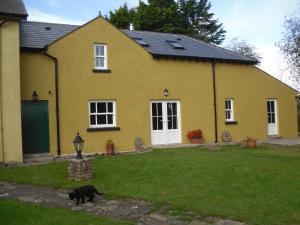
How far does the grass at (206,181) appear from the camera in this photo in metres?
8.81

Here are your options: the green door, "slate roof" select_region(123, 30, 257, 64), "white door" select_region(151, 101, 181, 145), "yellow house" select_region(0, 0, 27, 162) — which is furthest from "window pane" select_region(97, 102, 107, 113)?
"yellow house" select_region(0, 0, 27, 162)

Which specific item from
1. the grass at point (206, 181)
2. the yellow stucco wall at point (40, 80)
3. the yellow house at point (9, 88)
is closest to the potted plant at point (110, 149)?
the yellow stucco wall at point (40, 80)

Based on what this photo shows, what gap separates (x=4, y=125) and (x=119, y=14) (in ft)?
113

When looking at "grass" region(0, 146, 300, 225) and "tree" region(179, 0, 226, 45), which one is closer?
"grass" region(0, 146, 300, 225)

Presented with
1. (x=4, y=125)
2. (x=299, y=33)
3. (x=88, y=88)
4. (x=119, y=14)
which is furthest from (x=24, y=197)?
(x=119, y=14)

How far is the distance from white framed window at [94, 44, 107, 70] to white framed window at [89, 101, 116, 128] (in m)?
1.75

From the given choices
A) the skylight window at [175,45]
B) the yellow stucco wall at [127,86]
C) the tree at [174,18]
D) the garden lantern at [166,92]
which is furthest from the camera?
the tree at [174,18]

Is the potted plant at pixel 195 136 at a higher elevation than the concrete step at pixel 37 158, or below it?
higher

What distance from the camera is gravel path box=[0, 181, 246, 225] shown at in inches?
322

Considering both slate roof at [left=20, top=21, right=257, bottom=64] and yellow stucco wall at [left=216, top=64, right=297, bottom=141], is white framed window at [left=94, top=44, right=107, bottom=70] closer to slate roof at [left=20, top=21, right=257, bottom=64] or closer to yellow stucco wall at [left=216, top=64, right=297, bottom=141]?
slate roof at [left=20, top=21, right=257, bottom=64]

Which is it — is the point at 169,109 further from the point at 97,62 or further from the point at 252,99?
the point at 252,99

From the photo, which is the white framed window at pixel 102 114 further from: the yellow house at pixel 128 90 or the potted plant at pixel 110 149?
the potted plant at pixel 110 149

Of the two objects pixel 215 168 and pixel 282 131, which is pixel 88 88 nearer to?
pixel 215 168

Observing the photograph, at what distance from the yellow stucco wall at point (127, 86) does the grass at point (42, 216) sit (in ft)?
30.9
